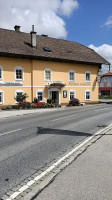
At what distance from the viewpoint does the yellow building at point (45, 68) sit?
84.3 ft

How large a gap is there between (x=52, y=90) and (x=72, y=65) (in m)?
5.48

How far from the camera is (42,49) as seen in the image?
29.1 metres

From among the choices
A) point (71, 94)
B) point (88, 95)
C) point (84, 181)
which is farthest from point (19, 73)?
point (84, 181)

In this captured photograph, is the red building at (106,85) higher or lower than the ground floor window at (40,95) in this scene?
higher

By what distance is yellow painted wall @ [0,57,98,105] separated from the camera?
25609 millimetres

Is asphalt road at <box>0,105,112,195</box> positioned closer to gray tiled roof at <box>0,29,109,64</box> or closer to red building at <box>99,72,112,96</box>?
gray tiled roof at <box>0,29,109,64</box>

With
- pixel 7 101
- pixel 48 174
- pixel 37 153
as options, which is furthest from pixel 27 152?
pixel 7 101

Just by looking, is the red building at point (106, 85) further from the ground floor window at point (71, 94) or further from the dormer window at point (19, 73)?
the dormer window at point (19, 73)

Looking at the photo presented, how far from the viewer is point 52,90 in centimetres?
2923

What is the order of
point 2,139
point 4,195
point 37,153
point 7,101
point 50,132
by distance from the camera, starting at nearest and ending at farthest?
1. point 4,195
2. point 37,153
3. point 2,139
4. point 50,132
5. point 7,101

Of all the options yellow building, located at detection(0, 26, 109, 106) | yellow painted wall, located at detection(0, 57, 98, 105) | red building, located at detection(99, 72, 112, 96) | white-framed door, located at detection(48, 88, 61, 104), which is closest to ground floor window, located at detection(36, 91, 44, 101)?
yellow building, located at detection(0, 26, 109, 106)

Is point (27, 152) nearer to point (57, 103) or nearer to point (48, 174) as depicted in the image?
point (48, 174)

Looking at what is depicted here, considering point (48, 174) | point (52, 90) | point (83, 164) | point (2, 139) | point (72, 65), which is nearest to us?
point (48, 174)

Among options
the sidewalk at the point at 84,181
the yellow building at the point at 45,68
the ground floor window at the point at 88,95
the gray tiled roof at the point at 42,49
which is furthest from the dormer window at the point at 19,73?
the sidewalk at the point at 84,181
